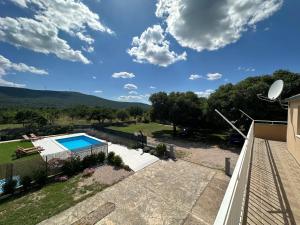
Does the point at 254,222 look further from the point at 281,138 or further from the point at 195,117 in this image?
the point at 195,117

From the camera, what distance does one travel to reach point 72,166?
33.1 ft

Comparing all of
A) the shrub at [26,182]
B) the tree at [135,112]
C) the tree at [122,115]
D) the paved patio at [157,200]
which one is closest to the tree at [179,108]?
the paved patio at [157,200]

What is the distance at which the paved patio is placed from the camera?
598 cm

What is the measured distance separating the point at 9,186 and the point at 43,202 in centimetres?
233

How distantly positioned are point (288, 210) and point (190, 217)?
369 cm

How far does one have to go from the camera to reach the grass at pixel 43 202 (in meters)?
6.09

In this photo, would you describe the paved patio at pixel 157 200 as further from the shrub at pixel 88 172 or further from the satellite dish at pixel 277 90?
the satellite dish at pixel 277 90

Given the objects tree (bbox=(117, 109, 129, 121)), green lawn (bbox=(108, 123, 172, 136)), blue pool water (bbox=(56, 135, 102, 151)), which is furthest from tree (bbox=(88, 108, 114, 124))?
blue pool water (bbox=(56, 135, 102, 151))

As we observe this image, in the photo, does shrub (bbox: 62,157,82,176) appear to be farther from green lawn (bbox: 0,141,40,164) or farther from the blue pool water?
the blue pool water

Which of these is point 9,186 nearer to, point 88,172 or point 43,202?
point 43,202

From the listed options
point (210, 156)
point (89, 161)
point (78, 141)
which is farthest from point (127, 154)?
point (78, 141)

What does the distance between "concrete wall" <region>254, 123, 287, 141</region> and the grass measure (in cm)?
979

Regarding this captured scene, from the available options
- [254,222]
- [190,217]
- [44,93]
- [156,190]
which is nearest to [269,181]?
[254,222]

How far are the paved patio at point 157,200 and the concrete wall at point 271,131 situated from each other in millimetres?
3523
